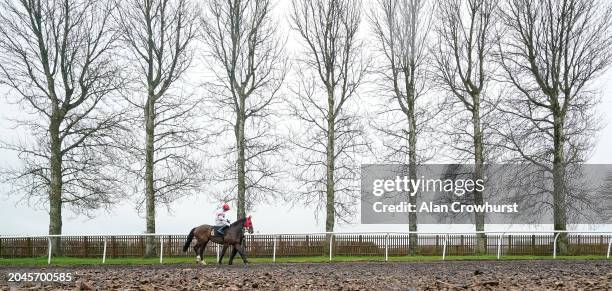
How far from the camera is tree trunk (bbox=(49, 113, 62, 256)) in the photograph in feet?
94.7

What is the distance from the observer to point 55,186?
28.9 m

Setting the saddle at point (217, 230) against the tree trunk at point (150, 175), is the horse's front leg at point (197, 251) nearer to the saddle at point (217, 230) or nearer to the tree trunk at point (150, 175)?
the saddle at point (217, 230)

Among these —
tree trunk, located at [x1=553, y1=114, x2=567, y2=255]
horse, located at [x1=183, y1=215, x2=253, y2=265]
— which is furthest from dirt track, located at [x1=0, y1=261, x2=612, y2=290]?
tree trunk, located at [x1=553, y1=114, x2=567, y2=255]

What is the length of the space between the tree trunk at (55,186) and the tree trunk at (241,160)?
7251mm

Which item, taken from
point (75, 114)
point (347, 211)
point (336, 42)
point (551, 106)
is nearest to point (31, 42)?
point (75, 114)

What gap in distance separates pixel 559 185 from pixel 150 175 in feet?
55.5

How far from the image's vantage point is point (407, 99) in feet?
104

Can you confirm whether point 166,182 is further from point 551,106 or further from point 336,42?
point 551,106

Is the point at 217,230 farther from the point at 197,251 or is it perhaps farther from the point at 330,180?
the point at 330,180

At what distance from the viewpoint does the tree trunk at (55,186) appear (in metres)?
28.9

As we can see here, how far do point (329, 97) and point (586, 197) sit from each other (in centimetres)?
1173

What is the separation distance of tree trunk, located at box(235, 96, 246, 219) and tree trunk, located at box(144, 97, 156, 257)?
11.5 ft

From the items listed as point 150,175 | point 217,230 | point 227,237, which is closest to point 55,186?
point 150,175

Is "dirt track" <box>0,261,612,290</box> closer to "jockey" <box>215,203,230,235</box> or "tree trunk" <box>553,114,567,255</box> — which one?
"jockey" <box>215,203,230,235</box>
